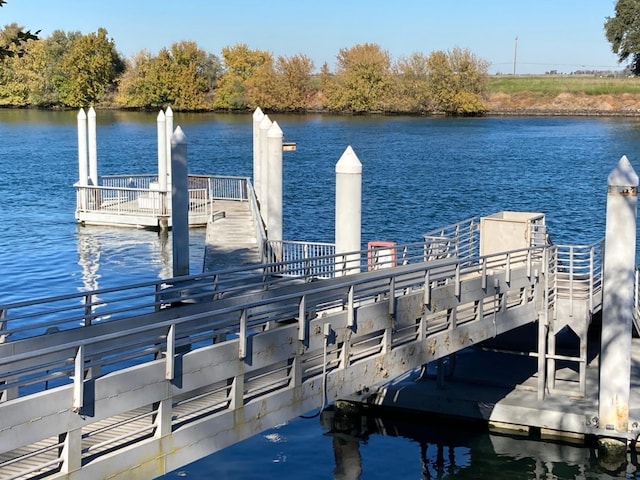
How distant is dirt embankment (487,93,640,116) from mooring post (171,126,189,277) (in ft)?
381

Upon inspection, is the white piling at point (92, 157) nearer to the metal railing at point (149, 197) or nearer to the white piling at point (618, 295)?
the metal railing at point (149, 197)

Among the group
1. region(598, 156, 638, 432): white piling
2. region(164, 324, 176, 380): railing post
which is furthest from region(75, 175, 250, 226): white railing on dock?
region(164, 324, 176, 380): railing post

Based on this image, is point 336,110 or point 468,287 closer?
point 468,287

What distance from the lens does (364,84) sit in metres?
142

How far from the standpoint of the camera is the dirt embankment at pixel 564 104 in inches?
5271

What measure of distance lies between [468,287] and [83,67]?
141m

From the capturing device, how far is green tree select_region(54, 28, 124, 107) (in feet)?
490

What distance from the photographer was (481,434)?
17.9 meters

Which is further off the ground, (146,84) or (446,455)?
(146,84)

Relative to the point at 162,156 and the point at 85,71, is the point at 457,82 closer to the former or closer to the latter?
the point at 85,71

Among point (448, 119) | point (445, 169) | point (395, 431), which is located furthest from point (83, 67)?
point (395, 431)

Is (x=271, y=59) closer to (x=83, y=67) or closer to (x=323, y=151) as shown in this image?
(x=83, y=67)

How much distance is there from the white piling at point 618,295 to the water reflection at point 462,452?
0.75 meters

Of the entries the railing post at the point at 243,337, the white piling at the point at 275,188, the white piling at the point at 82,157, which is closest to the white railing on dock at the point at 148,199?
the white piling at the point at 82,157
